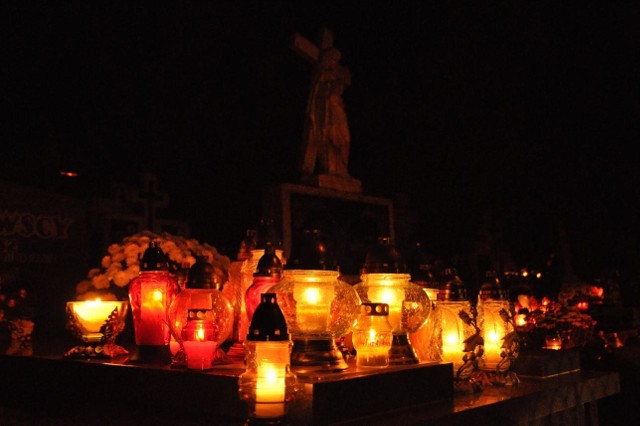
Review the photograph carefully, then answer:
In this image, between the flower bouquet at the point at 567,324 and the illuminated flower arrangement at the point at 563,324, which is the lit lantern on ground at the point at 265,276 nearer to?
Answer: the illuminated flower arrangement at the point at 563,324

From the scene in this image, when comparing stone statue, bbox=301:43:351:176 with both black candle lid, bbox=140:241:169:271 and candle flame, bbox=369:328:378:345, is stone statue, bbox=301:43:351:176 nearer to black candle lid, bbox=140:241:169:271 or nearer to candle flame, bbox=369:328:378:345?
black candle lid, bbox=140:241:169:271

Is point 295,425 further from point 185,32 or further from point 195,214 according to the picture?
point 185,32

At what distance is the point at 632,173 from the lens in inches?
443

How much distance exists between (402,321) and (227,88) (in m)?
6.70

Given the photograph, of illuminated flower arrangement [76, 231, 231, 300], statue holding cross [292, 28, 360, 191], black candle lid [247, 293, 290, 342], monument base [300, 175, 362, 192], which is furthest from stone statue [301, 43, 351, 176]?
black candle lid [247, 293, 290, 342]

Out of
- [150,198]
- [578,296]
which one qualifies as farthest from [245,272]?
[578,296]

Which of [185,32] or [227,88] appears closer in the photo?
[185,32]

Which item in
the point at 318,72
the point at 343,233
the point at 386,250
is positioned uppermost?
the point at 318,72

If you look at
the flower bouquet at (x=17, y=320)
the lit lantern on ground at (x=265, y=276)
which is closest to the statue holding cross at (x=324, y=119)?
the flower bouquet at (x=17, y=320)

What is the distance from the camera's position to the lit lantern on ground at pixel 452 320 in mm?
2695

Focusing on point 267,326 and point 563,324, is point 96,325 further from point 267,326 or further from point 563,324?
point 563,324

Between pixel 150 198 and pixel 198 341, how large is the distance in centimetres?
420

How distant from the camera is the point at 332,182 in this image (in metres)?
7.46

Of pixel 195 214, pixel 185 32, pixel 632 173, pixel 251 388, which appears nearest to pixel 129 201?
pixel 195 214
